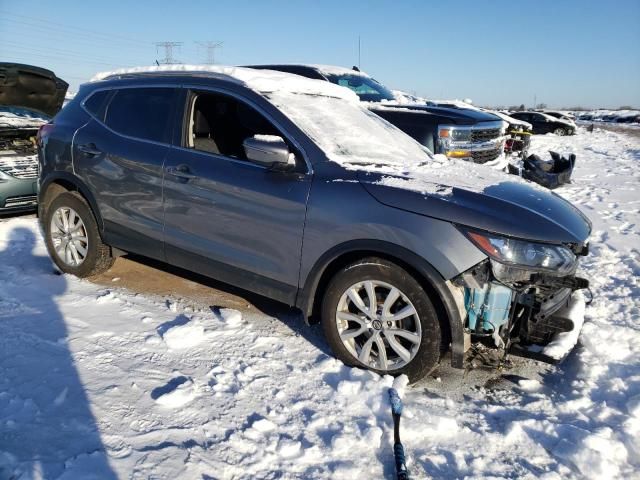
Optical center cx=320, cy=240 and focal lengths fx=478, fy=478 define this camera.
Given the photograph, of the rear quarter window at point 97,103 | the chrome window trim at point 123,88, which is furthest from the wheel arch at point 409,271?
the rear quarter window at point 97,103

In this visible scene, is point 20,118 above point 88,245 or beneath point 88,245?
above

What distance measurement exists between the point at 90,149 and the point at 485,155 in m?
5.24

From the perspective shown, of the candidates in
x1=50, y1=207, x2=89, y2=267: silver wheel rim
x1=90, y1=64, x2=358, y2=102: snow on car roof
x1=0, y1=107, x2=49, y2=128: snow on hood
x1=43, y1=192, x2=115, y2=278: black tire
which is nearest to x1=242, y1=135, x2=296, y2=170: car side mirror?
x1=90, y1=64, x2=358, y2=102: snow on car roof

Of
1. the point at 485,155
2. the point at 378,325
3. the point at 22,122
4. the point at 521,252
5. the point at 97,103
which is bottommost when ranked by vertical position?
the point at 378,325

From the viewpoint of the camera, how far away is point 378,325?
2922mm

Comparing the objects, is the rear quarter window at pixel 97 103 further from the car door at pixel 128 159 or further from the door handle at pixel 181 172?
the door handle at pixel 181 172

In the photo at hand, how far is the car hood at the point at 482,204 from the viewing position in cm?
268

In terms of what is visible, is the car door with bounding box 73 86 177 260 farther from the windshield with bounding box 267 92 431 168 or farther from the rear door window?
the windshield with bounding box 267 92 431 168

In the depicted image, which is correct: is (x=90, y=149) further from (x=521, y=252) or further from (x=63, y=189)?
(x=521, y=252)

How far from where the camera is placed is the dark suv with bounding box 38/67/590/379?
107 inches

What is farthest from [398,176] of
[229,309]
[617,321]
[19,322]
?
[19,322]

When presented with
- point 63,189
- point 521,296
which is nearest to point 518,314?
point 521,296

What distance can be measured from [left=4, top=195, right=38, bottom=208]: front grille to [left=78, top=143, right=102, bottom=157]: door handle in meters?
2.18

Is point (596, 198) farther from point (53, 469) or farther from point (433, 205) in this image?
point (53, 469)
